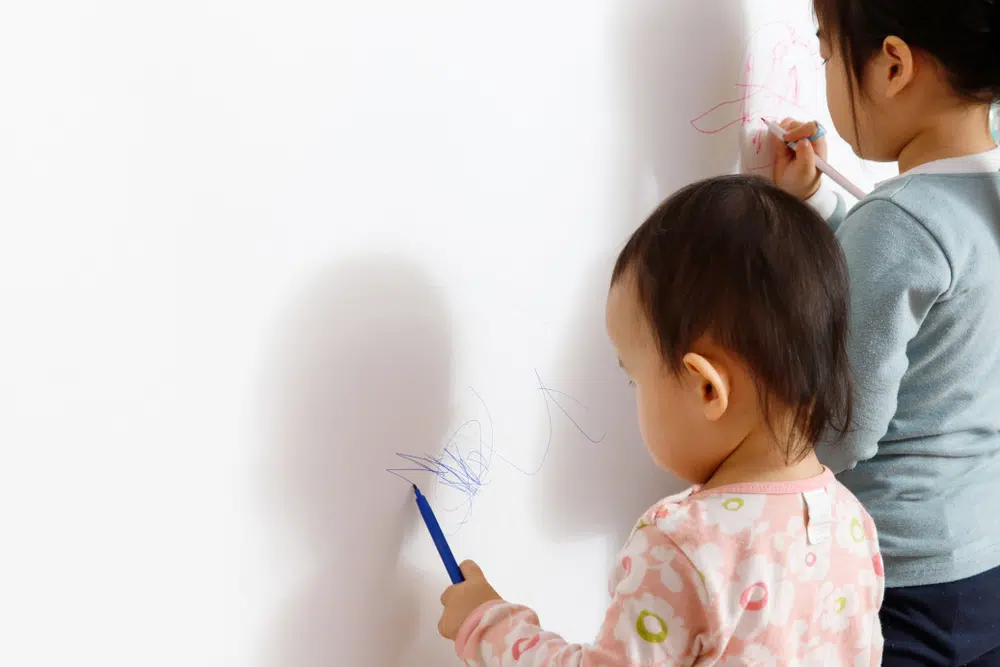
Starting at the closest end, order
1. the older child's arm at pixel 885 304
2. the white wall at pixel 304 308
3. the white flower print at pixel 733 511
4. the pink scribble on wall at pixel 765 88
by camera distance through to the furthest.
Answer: the white wall at pixel 304 308, the white flower print at pixel 733 511, the older child's arm at pixel 885 304, the pink scribble on wall at pixel 765 88

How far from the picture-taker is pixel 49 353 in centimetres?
43

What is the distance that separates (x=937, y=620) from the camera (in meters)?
0.73

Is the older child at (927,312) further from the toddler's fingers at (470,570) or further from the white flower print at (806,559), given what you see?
the toddler's fingers at (470,570)

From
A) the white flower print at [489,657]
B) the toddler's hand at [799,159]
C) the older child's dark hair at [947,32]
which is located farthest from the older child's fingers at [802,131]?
the white flower print at [489,657]

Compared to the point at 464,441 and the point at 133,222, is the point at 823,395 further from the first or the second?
the point at 133,222

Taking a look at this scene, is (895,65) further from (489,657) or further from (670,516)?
(489,657)

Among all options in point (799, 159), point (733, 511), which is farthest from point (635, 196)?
point (733, 511)

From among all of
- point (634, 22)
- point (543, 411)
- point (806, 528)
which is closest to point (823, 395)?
point (806, 528)

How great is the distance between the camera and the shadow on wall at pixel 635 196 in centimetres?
73

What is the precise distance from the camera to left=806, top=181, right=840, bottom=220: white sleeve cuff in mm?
886

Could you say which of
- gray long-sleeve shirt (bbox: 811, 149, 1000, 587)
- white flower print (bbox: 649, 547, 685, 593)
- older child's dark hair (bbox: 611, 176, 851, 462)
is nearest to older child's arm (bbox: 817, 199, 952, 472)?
gray long-sleeve shirt (bbox: 811, 149, 1000, 587)

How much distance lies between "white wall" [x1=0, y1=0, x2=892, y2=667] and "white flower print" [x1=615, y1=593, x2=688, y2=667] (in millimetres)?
161

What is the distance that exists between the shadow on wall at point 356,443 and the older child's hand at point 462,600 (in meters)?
0.03

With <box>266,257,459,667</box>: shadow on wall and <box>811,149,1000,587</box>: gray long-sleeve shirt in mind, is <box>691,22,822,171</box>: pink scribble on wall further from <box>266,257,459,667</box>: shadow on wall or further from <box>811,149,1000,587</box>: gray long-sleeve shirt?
<box>266,257,459,667</box>: shadow on wall
